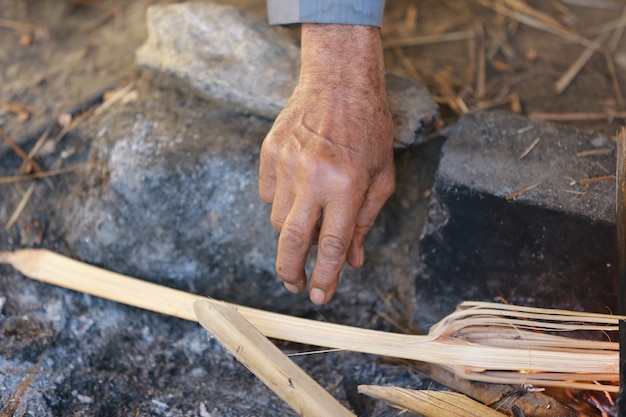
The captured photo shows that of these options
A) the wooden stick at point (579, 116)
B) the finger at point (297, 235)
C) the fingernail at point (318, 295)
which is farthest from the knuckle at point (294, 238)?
the wooden stick at point (579, 116)

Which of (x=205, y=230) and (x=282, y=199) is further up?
(x=282, y=199)

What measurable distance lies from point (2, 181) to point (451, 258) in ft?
5.20

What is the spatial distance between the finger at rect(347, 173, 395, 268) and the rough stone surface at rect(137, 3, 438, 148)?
25 centimetres

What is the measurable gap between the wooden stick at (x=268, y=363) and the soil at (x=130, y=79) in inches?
11.0

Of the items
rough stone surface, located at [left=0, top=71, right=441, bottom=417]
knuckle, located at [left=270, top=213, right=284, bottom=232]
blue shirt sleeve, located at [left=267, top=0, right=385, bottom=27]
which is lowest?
rough stone surface, located at [left=0, top=71, right=441, bottom=417]

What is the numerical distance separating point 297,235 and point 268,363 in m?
0.32

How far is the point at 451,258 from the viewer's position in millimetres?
1845

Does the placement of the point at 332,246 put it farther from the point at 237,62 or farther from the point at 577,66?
the point at 577,66

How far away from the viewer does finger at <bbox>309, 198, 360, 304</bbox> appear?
1526mm

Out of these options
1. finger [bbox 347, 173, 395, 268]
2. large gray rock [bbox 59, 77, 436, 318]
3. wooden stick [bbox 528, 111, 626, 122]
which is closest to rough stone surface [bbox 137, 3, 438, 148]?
large gray rock [bbox 59, 77, 436, 318]

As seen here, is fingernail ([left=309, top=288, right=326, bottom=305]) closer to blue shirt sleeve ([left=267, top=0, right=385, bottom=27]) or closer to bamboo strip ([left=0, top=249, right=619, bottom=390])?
bamboo strip ([left=0, top=249, right=619, bottom=390])

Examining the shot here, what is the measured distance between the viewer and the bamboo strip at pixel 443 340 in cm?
149

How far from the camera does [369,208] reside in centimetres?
165

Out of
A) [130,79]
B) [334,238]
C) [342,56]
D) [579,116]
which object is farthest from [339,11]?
[579,116]
